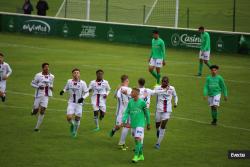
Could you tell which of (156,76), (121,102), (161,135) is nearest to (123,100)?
(121,102)

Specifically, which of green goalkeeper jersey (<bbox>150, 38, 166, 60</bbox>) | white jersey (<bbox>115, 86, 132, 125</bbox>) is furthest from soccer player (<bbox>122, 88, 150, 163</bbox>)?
green goalkeeper jersey (<bbox>150, 38, 166, 60</bbox>)

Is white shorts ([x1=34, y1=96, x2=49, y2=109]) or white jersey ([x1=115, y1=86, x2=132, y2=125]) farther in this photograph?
white shorts ([x1=34, y1=96, x2=49, y2=109])

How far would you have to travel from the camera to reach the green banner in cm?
4550

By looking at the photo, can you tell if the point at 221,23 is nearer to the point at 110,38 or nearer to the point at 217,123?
the point at 110,38

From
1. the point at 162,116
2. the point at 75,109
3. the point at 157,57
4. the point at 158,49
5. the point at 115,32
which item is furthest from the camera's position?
the point at 115,32

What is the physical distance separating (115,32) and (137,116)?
30530mm

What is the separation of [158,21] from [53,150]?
1272 inches

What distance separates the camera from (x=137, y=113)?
19500mm

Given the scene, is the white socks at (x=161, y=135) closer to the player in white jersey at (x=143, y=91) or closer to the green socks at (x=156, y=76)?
the player in white jersey at (x=143, y=91)

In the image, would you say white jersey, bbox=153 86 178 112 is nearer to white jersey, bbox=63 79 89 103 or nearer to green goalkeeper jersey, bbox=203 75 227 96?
white jersey, bbox=63 79 89 103

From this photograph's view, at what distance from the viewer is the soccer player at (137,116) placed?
19.4 metres

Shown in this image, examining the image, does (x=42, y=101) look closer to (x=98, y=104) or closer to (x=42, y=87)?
(x=42, y=87)

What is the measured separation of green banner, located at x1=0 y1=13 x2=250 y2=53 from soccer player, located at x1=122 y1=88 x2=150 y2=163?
26.2 meters

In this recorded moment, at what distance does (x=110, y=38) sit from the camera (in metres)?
49.8
